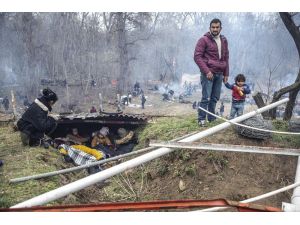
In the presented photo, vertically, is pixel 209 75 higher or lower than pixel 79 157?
higher

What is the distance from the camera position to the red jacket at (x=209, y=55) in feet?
17.7

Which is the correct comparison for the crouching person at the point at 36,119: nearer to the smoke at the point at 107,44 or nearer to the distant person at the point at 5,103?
the smoke at the point at 107,44

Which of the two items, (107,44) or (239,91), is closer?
(239,91)

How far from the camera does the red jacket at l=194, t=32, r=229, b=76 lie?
5391mm

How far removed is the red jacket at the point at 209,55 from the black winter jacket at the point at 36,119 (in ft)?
10.2

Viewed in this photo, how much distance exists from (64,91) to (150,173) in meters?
12.1

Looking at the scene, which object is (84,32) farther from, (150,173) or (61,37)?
(150,173)

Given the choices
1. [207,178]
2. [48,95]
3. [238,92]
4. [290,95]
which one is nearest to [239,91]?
[238,92]

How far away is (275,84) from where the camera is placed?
54.9ft

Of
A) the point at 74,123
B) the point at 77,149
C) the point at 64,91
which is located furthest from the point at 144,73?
the point at 77,149

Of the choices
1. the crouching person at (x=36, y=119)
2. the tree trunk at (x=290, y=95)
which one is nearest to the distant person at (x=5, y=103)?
the crouching person at (x=36, y=119)

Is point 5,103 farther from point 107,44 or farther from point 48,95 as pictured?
point 48,95

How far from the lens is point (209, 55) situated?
5500mm

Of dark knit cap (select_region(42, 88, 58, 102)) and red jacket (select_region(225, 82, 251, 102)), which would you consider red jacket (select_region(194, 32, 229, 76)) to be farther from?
dark knit cap (select_region(42, 88, 58, 102))
